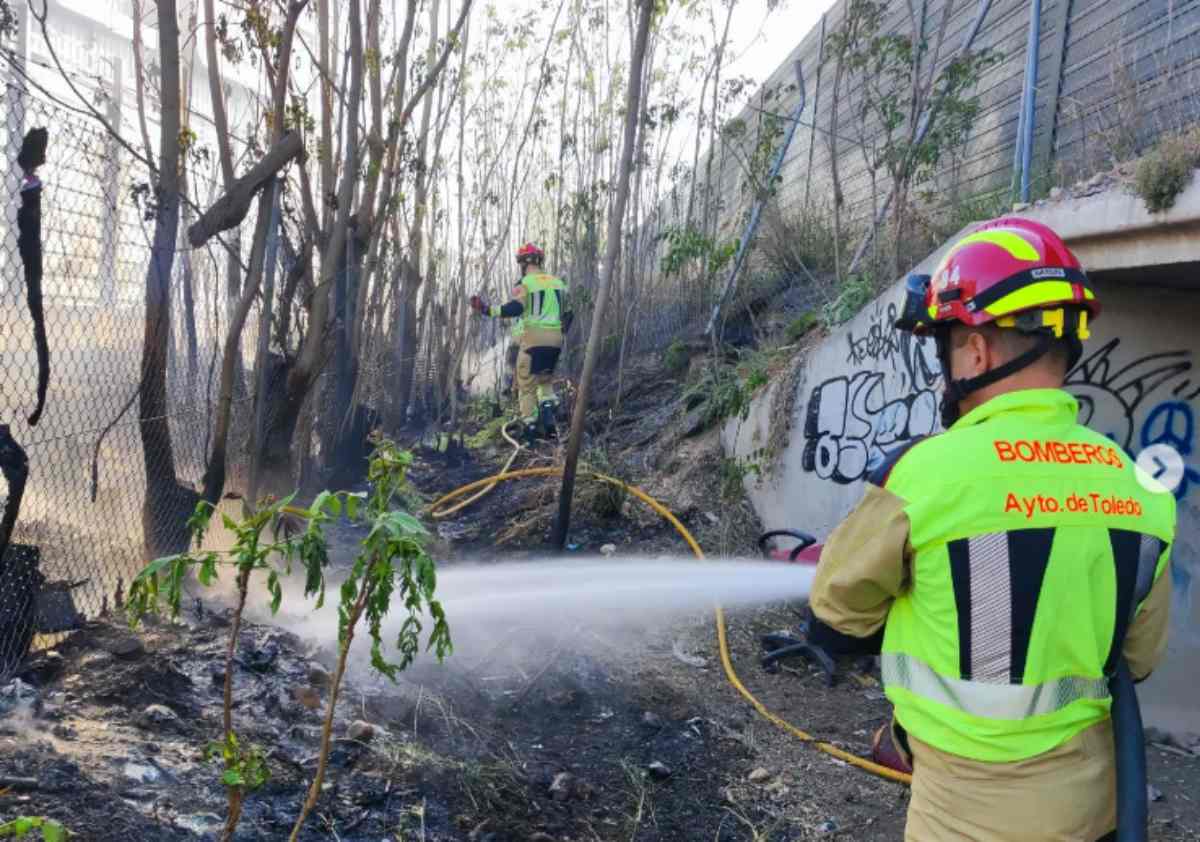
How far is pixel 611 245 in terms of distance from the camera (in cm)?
618

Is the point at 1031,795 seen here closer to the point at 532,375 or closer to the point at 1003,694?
the point at 1003,694

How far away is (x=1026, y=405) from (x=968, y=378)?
0.15 meters

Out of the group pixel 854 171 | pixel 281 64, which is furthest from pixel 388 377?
pixel 854 171

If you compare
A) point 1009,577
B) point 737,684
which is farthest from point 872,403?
point 1009,577

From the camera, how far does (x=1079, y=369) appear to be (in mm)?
4652

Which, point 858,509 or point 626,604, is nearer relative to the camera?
point 858,509

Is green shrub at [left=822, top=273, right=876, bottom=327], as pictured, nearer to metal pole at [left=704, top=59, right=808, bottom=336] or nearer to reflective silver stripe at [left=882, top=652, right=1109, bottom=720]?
metal pole at [left=704, top=59, right=808, bottom=336]

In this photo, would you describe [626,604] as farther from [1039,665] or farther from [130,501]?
[1039,665]

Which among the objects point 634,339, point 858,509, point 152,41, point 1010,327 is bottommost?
point 858,509

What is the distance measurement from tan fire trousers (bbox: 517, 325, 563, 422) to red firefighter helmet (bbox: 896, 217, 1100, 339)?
294 inches

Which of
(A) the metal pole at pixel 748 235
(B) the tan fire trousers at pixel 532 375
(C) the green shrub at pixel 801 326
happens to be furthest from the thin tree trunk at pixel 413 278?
(C) the green shrub at pixel 801 326

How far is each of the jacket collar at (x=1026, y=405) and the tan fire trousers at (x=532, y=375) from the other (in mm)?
7625

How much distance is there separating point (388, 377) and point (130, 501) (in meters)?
4.83

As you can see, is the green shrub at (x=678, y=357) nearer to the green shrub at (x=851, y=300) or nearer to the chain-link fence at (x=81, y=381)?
the green shrub at (x=851, y=300)
